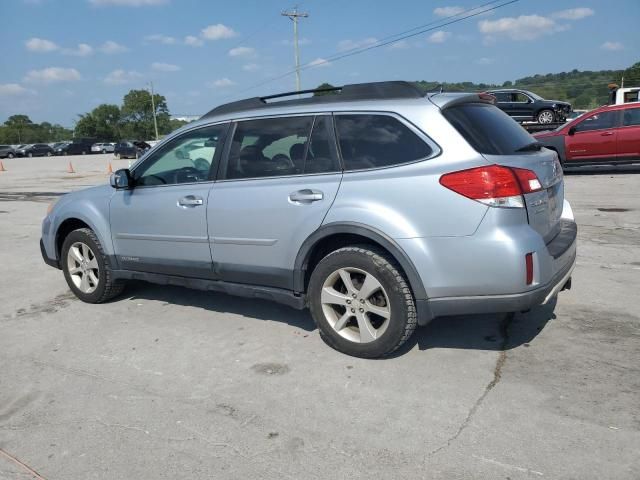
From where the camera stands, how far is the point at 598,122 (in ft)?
45.2

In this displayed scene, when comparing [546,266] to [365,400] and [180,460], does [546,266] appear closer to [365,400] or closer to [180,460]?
[365,400]

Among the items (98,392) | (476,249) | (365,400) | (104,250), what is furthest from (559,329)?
(104,250)

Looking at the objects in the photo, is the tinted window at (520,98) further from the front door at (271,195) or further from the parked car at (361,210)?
the front door at (271,195)

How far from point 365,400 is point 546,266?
1.37 metres

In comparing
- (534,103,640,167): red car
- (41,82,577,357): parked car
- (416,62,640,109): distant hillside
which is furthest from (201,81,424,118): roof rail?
(416,62,640,109): distant hillside

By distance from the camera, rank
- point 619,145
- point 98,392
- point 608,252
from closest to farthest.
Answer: point 98,392 < point 608,252 < point 619,145

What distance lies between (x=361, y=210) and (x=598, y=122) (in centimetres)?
1245

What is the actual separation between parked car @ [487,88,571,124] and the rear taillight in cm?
1892

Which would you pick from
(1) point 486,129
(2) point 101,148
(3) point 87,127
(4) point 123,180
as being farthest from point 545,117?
(3) point 87,127

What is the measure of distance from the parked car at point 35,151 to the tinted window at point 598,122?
58.7 m

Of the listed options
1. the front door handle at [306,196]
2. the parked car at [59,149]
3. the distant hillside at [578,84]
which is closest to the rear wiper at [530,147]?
the front door handle at [306,196]

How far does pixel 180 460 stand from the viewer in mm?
2777

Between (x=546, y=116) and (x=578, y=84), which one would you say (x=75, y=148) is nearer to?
(x=546, y=116)

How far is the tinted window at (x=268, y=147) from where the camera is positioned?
13.3 ft
